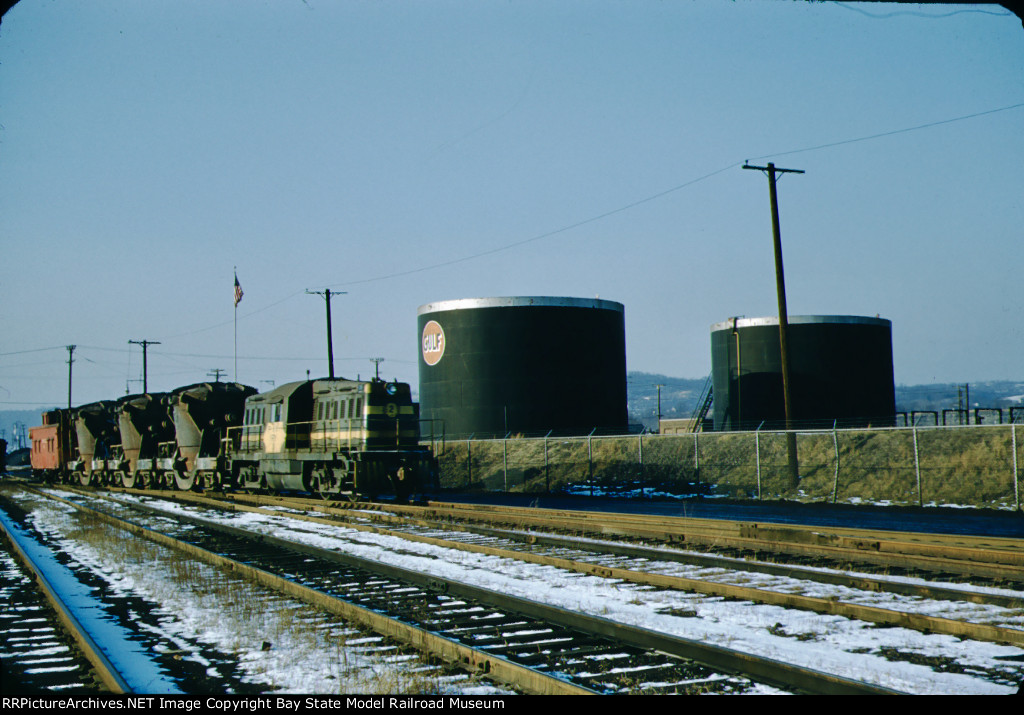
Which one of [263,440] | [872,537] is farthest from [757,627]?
[263,440]

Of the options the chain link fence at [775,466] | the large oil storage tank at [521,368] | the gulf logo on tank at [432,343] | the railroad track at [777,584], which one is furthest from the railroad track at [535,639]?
the gulf logo on tank at [432,343]

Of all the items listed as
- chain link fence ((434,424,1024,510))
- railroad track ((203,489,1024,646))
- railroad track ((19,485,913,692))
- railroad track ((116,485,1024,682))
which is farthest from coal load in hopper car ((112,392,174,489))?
railroad track ((19,485,913,692))

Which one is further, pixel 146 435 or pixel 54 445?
pixel 54 445

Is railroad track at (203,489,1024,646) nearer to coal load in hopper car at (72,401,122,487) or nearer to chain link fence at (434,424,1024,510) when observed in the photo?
chain link fence at (434,424,1024,510)

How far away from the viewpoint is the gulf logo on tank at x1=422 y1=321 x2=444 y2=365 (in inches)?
2057

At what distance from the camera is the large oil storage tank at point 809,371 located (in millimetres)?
50938

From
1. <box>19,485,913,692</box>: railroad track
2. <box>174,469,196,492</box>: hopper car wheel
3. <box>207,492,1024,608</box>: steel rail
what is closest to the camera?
<box>19,485,913,692</box>: railroad track

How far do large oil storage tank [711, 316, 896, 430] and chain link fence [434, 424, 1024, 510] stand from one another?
9429mm

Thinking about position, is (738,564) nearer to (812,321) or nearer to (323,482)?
(323,482)

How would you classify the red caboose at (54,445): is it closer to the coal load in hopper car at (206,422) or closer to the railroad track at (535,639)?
the coal load in hopper car at (206,422)

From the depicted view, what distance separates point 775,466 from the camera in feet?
111

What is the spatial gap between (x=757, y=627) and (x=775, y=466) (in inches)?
1033
